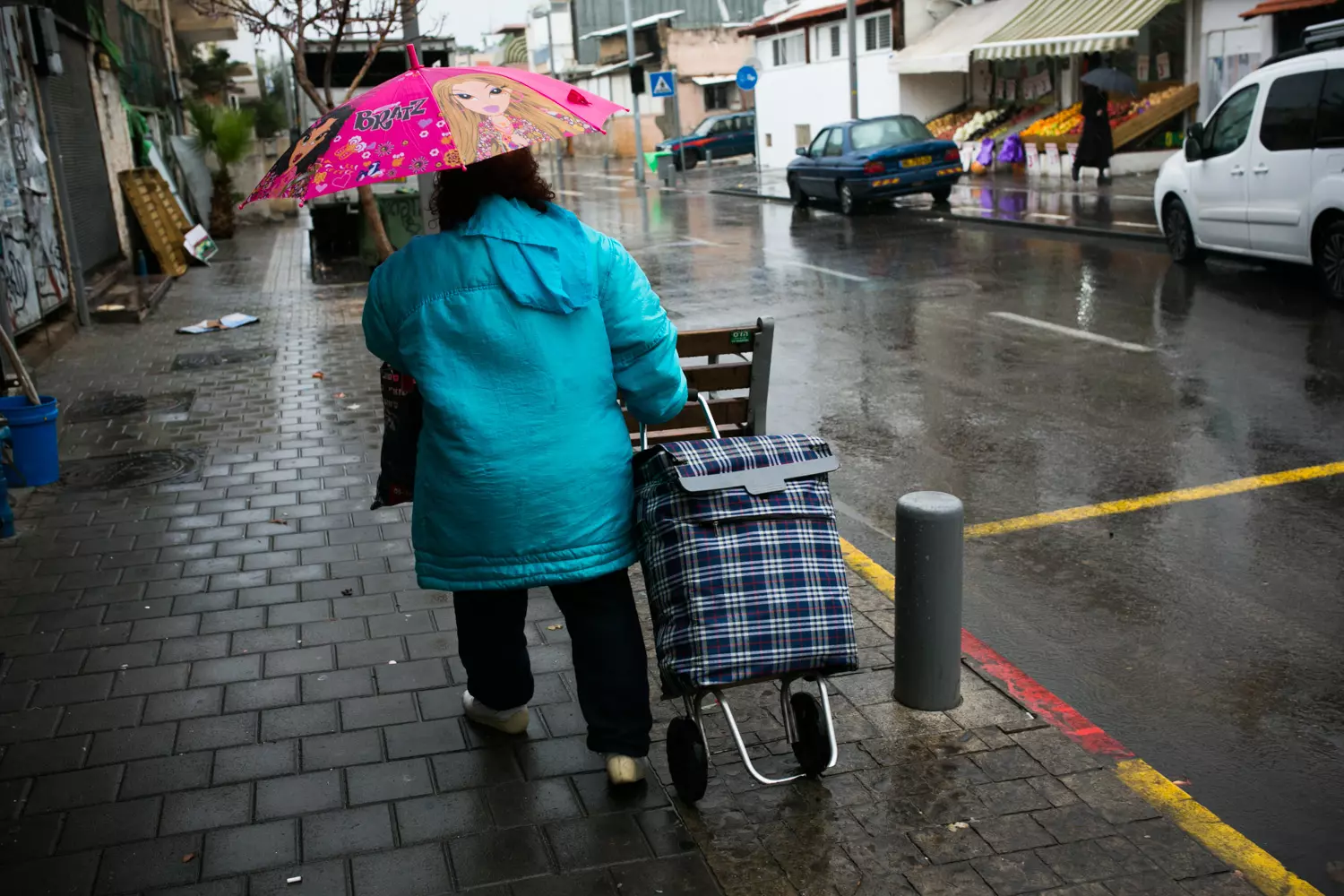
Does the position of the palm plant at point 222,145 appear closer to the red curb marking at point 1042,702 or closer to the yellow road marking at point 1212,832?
the red curb marking at point 1042,702

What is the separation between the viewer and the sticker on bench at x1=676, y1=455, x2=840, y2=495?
326 cm

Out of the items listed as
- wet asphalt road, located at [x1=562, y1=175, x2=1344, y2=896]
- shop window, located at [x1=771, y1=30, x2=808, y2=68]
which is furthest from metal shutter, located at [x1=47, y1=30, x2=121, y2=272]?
shop window, located at [x1=771, y1=30, x2=808, y2=68]

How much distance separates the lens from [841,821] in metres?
3.49

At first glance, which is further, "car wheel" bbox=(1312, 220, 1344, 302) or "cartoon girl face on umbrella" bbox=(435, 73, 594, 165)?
"car wheel" bbox=(1312, 220, 1344, 302)

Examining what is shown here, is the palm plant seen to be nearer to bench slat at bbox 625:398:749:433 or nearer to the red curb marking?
bench slat at bbox 625:398:749:433

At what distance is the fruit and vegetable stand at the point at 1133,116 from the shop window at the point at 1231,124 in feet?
39.9

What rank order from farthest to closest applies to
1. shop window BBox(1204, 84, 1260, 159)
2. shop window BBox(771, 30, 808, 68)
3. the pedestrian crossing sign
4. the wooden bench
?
shop window BBox(771, 30, 808, 68) < the pedestrian crossing sign < shop window BBox(1204, 84, 1260, 159) < the wooden bench

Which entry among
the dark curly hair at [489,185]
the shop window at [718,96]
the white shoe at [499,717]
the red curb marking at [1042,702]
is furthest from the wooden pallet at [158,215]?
the shop window at [718,96]

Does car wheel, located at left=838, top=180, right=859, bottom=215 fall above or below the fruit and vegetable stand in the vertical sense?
below

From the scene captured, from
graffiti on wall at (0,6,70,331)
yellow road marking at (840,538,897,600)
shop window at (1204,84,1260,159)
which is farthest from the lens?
shop window at (1204,84,1260,159)

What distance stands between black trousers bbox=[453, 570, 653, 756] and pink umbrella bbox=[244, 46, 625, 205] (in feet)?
3.83

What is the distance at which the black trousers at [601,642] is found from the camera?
3531 millimetres

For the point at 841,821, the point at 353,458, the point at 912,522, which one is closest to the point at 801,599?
the point at 841,821

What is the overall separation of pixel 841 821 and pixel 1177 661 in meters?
1.83
